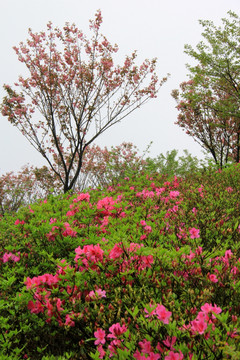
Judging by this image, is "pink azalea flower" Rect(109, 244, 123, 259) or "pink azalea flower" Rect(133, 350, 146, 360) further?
"pink azalea flower" Rect(109, 244, 123, 259)

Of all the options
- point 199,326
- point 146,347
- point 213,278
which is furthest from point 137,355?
point 213,278

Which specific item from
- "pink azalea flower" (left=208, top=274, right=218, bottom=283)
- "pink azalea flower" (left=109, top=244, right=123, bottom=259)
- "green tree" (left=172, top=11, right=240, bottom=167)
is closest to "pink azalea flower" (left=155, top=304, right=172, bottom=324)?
"pink azalea flower" (left=208, top=274, right=218, bottom=283)

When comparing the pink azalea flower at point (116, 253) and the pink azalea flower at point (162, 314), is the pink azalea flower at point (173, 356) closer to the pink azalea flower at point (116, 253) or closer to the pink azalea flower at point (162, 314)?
the pink azalea flower at point (162, 314)

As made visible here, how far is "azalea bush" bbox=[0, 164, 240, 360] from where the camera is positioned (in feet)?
5.39

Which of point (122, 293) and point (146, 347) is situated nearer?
point (146, 347)

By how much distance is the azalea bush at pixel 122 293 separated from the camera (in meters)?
1.64

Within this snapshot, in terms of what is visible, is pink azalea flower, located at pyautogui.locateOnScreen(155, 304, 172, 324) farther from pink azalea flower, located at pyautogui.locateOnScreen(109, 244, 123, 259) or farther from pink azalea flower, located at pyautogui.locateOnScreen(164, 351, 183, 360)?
pink azalea flower, located at pyautogui.locateOnScreen(109, 244, 123, 259)

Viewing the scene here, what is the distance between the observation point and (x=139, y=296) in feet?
6.61

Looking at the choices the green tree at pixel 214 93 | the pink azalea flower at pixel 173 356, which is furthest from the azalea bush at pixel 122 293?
the green tree at pixel 214 93

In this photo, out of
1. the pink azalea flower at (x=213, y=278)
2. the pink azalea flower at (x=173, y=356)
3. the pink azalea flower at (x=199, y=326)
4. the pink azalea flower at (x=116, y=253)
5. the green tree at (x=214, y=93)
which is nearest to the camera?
the pink azalea flower at (x=173, y=356)

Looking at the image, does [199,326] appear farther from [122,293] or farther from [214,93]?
[214,93]

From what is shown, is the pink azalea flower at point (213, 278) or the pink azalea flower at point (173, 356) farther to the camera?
the pink azalea flower at point (213, 278)

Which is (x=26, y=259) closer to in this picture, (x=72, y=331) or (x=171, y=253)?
(x=72, y=331)

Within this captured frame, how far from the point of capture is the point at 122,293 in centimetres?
232
